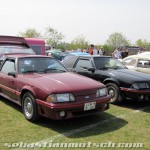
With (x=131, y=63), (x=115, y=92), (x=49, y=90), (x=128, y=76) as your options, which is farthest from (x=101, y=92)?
(x=131, y=63)

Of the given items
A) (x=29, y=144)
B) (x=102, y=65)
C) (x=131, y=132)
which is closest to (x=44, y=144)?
(x=29, y=144)

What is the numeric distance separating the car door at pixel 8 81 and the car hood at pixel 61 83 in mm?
527

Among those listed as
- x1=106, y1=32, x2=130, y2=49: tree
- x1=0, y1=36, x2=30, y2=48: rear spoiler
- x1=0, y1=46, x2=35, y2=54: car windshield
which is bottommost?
x1=0, y1=46, x2=35, y2=54: car windshield

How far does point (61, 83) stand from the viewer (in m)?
5.79

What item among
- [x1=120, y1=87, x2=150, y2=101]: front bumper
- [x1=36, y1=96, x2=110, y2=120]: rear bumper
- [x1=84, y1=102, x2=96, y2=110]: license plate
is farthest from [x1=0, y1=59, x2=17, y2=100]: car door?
[x1=120, y1=87, x2=150, y2=101]: front bumper

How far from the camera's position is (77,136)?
5.19m

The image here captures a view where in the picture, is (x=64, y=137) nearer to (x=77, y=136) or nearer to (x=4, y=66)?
(x=77, y=136)

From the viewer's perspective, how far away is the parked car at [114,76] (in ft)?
24.5

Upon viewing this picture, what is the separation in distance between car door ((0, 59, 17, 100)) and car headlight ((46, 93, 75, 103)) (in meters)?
1.52

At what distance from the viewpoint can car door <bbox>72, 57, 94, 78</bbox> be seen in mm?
8531

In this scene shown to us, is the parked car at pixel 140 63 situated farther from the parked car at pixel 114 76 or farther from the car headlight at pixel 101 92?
the car headlight at pixel 101 92

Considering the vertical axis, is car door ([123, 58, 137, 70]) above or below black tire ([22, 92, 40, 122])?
above

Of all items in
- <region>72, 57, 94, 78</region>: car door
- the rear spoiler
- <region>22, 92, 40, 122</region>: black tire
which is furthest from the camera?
the rear spoiler

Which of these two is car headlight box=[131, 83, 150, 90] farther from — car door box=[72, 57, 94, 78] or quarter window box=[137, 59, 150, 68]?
quarter window box=[137, 59, 150, 68]
